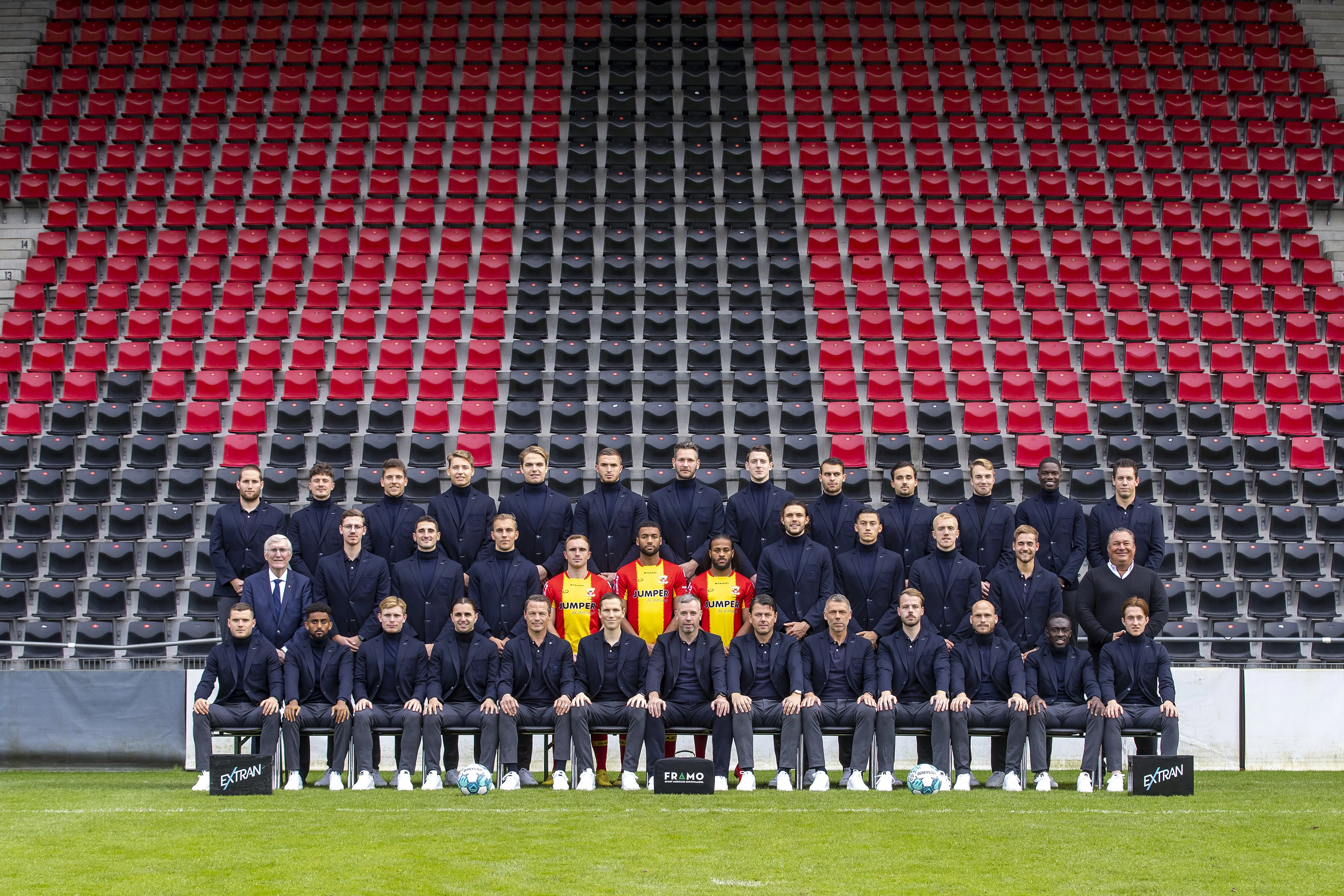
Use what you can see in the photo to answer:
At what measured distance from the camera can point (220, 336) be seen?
16609mm

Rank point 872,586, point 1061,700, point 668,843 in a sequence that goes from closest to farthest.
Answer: point 668,843 < point 1061,700 < point 872,586

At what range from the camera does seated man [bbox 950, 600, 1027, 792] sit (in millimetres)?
9406

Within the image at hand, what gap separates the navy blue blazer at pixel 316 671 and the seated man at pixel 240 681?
0.08 m

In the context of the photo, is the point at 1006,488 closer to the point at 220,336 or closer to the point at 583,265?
the point at 583,265

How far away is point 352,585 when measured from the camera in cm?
986

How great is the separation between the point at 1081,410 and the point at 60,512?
36.6 ft

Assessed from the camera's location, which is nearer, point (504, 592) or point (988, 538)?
point (504, 592)

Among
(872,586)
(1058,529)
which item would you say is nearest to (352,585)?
(872,586)

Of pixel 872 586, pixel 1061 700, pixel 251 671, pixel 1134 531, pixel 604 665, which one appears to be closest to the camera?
pixel 251 671

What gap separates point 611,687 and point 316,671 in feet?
6.71

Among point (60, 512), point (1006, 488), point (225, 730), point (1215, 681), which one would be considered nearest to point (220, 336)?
point (60, 512)

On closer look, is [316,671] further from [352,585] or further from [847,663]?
[847,663]

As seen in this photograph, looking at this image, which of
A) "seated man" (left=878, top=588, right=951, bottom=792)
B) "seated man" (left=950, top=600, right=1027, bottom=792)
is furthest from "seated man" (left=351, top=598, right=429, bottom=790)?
"seated man" (left=950, top=600, right=1027, bottom=792)

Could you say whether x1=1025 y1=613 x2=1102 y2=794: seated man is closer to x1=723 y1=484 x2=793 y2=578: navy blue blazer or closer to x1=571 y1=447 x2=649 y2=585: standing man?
x1=723 y1=484 x2=793 y2=578: navy blue blazer
